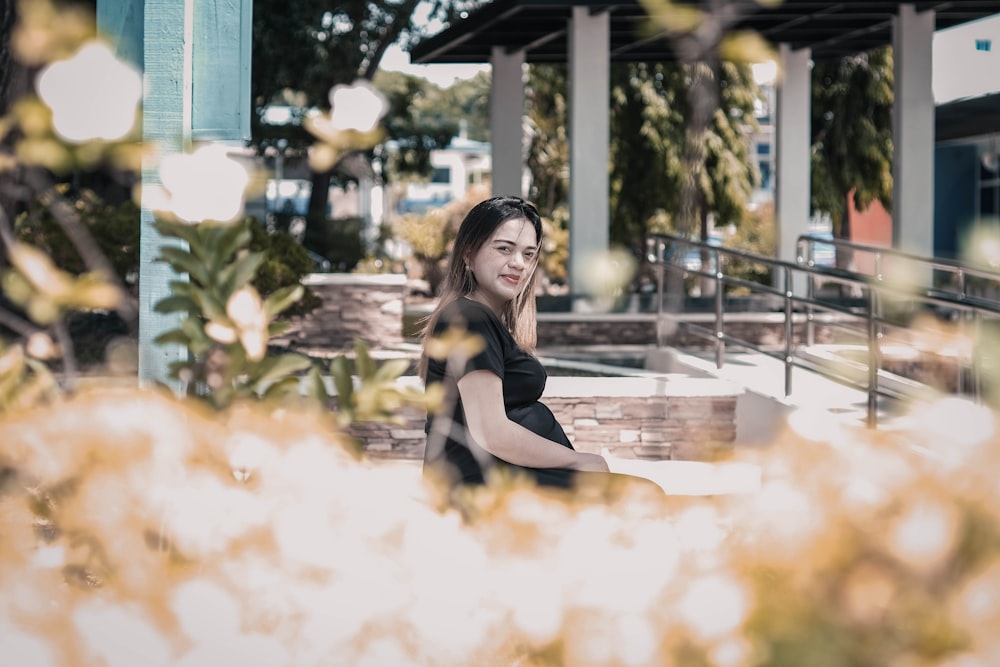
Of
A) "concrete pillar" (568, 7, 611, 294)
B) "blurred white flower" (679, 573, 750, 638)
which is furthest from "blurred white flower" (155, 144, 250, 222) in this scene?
"concrete pillar" (568, 7, 611, 294)

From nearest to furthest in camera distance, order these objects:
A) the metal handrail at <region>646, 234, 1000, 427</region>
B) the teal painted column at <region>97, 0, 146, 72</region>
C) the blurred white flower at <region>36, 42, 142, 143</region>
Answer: the blurred white flower at <region>36, 42, 142, 143</region>
the teal painted column at <region>97, 0, 146, 72</region>
the metal handrail at <region>646, 234, 1000, 427</region>

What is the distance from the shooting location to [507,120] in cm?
1285

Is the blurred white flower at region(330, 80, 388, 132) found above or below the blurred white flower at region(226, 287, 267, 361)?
above

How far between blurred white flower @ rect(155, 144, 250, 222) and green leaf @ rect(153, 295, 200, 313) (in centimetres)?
11

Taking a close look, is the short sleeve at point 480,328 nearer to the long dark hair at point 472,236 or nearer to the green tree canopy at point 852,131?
the long dark hair at point 472,236

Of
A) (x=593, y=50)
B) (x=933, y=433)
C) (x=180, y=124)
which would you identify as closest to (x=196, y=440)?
(x=933, y=433)

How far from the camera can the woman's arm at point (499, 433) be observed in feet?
8.31

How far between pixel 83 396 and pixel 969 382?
675 centimetres

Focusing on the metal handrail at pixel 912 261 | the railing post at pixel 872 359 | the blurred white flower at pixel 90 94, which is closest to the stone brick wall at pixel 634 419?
the railing post at pixel 872 359

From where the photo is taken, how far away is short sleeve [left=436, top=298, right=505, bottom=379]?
8.29 ft

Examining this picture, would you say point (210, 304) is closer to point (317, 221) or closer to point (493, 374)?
point (493, 374)

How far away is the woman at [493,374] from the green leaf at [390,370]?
1161 millimetres

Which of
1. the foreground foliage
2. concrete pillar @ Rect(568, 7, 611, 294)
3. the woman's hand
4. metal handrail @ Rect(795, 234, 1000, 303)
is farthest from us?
concrete pillar @ Rect(568, 7, 611, 294)

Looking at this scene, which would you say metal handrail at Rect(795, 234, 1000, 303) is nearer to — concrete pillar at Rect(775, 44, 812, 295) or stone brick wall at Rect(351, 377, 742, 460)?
stone brick wall at Rect(351, 377, 742, 460)
